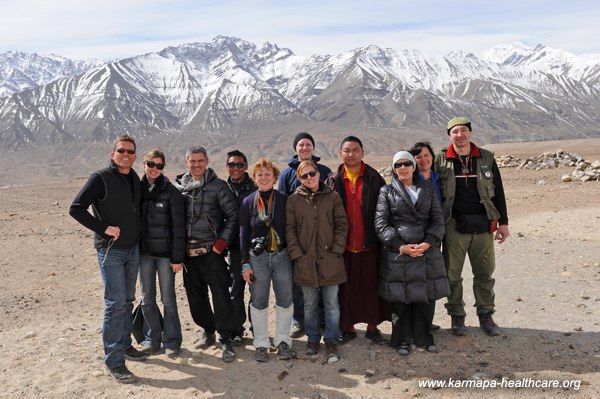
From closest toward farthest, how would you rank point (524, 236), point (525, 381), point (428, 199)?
point (525, 381), point (428, 199), point (524, 236)

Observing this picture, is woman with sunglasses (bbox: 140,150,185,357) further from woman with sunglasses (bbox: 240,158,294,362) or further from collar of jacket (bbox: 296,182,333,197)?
collar of jacket (bbox: 296,182,333,197)

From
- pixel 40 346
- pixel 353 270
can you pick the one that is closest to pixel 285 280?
pixel 353 270

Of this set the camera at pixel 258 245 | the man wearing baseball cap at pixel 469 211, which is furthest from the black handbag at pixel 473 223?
the camera at pixel 258 245

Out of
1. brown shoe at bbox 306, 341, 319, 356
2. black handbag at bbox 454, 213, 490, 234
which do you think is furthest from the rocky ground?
black handbag at bbox 454, 213, 490, 234

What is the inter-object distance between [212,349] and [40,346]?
2.26 metres

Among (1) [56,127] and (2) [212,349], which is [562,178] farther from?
(1) [56,127]

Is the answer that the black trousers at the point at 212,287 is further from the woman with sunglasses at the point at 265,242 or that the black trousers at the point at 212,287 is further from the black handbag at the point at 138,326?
the black handbag at the point at 138,326

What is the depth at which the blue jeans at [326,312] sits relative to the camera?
614cm

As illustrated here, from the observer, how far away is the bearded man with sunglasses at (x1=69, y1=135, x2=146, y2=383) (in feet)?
18.3

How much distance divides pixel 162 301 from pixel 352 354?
2.25 m

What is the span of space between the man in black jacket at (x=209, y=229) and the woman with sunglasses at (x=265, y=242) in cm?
28

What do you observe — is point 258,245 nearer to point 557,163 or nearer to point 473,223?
point 473,223

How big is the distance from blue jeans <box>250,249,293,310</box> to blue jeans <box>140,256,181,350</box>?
982 mm

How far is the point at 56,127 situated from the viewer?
189375 millimetres
